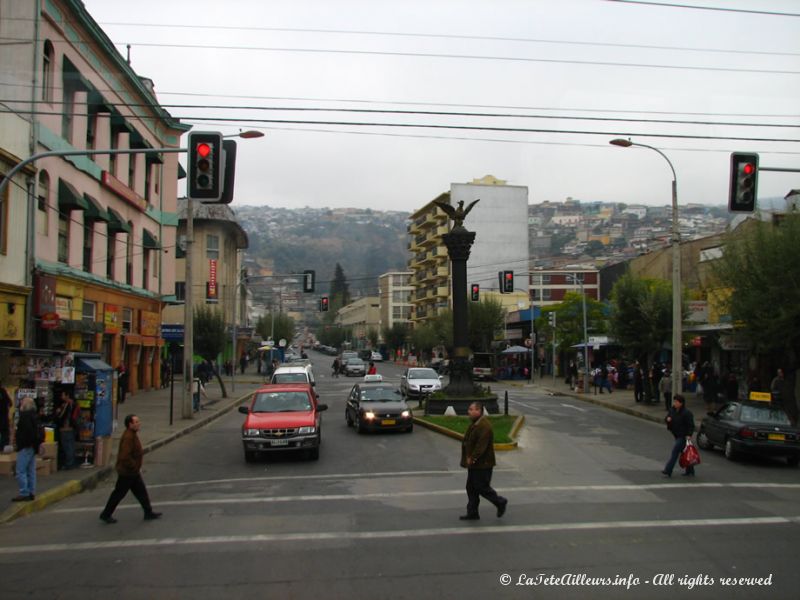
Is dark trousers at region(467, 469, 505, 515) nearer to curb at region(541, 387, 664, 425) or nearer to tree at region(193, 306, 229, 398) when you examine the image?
curb at region(541, 387, 664, 425)

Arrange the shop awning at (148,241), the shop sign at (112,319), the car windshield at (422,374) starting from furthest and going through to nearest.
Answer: the shop awning at (148,241) → the car windshield at (422,374) → the shop sign at (112,319)

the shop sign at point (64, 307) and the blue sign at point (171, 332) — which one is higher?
the shop sign at point (64, 307)

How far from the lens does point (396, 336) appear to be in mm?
115188

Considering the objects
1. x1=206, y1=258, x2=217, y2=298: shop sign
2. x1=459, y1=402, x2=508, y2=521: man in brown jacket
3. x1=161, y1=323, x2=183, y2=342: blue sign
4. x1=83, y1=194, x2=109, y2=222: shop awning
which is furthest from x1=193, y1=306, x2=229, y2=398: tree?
x1=459, y1=402, x2=508, y2=521: man in brown jacket

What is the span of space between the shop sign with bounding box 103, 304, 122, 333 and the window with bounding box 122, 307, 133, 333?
114 cm

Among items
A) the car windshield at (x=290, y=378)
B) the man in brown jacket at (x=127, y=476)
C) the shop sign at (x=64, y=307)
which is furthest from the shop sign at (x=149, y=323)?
the man in brown jacket at (x=127, y=476)

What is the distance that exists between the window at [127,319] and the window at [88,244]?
504 cm

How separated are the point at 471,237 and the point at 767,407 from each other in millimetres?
13025

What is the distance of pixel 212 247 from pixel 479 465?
2210 inches

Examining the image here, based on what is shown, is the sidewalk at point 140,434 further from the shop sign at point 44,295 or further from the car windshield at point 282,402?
the shop sign at point 44,295

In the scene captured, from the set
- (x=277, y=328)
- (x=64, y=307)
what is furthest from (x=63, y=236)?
(x=277, y=328)

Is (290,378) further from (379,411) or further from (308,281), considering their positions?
(308,281)

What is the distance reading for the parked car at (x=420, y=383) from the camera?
109 ft

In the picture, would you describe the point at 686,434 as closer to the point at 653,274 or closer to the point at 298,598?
the point at 298,598
